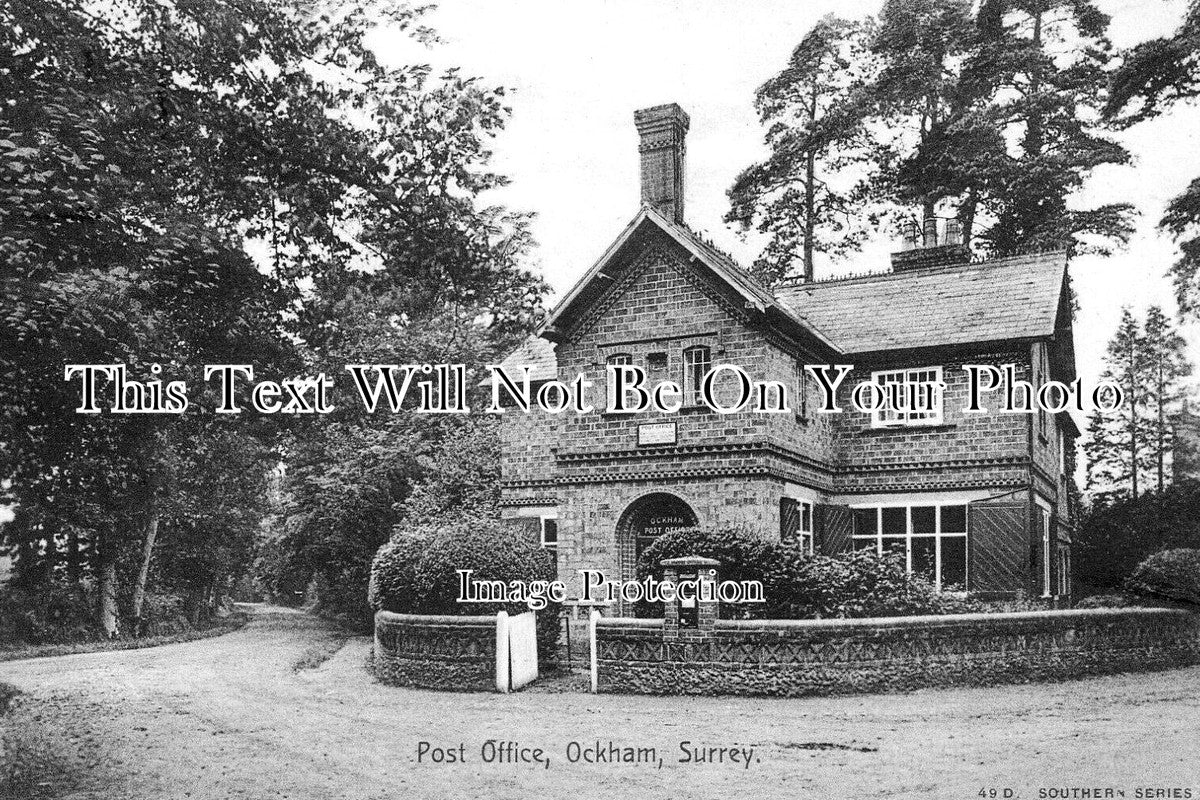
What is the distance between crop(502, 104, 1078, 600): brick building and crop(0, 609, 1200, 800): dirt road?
→ 5.00 m

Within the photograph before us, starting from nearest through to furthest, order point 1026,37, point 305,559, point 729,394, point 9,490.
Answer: point 9,490, point 1026,37, point 729,394, point 305,559

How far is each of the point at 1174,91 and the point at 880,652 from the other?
738 cm

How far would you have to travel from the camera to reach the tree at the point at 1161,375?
40.3ft

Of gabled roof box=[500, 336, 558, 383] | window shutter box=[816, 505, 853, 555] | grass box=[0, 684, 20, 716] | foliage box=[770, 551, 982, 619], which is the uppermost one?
gabled roof box=[500, 336, 558, 383]

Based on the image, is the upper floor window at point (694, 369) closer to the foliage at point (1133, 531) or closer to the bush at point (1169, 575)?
the foliage at point (1133, 531)

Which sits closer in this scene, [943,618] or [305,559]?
[943,618]

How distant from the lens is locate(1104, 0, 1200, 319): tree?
37.5ft

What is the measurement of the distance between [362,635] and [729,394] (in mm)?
13095

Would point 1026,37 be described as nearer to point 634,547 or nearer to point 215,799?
point 634,547

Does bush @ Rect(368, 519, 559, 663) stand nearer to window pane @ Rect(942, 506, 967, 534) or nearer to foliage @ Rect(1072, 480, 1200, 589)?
foliage @ Rect(1072, 480, 1200, 589)

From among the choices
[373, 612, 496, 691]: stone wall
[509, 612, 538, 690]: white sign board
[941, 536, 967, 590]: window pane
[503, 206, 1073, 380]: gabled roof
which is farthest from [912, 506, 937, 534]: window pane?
[373, 612, 496, 691]: stone wall

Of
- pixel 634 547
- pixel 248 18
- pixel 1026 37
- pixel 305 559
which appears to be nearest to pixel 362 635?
pixel 305 559

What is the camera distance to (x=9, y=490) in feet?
36.4

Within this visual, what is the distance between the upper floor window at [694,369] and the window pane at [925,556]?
528 centimetres
